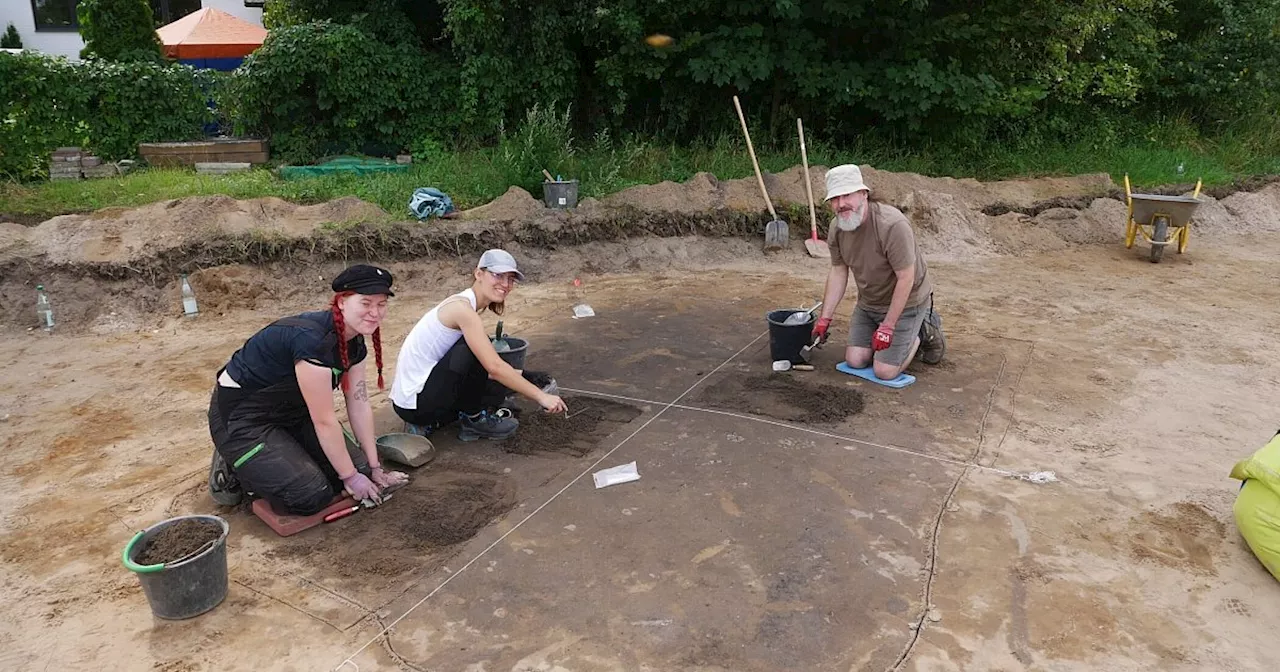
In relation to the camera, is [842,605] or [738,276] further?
[738,276]

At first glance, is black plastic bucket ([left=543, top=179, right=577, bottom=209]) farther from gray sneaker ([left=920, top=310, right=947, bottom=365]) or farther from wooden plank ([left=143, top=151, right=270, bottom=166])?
wooden plank ([left=143, top=151, right=270, bottom=166])

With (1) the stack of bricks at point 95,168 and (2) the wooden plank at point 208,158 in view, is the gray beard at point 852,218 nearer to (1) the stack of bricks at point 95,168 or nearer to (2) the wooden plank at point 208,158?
(2) the wooden plank at point 208,158

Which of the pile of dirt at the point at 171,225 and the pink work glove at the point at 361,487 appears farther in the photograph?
the pile of dirt at the point at 171,225

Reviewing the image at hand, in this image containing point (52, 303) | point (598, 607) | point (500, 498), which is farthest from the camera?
point (52, 303)

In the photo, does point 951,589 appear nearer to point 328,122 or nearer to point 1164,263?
point 1164,263

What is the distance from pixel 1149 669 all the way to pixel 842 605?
99 centimetres

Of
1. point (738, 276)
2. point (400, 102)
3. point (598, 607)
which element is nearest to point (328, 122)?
point (400, 102)

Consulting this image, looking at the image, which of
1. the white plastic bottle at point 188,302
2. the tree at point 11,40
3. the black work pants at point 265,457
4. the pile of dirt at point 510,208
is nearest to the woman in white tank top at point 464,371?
the black work pants at point 265,457

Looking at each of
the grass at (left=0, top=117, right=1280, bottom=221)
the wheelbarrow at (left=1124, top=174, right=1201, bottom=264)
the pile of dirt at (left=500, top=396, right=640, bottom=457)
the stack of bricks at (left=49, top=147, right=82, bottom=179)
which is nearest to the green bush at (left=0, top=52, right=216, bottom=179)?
the stack of bricks at (left=49, top=147, right=82, bottom=179)

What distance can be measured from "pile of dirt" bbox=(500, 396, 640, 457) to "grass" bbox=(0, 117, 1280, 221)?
4.06 m

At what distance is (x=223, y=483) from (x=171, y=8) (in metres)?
18.5

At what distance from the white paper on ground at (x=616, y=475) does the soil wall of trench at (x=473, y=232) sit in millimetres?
4167

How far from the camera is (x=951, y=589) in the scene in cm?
312

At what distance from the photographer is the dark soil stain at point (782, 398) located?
474 cm
